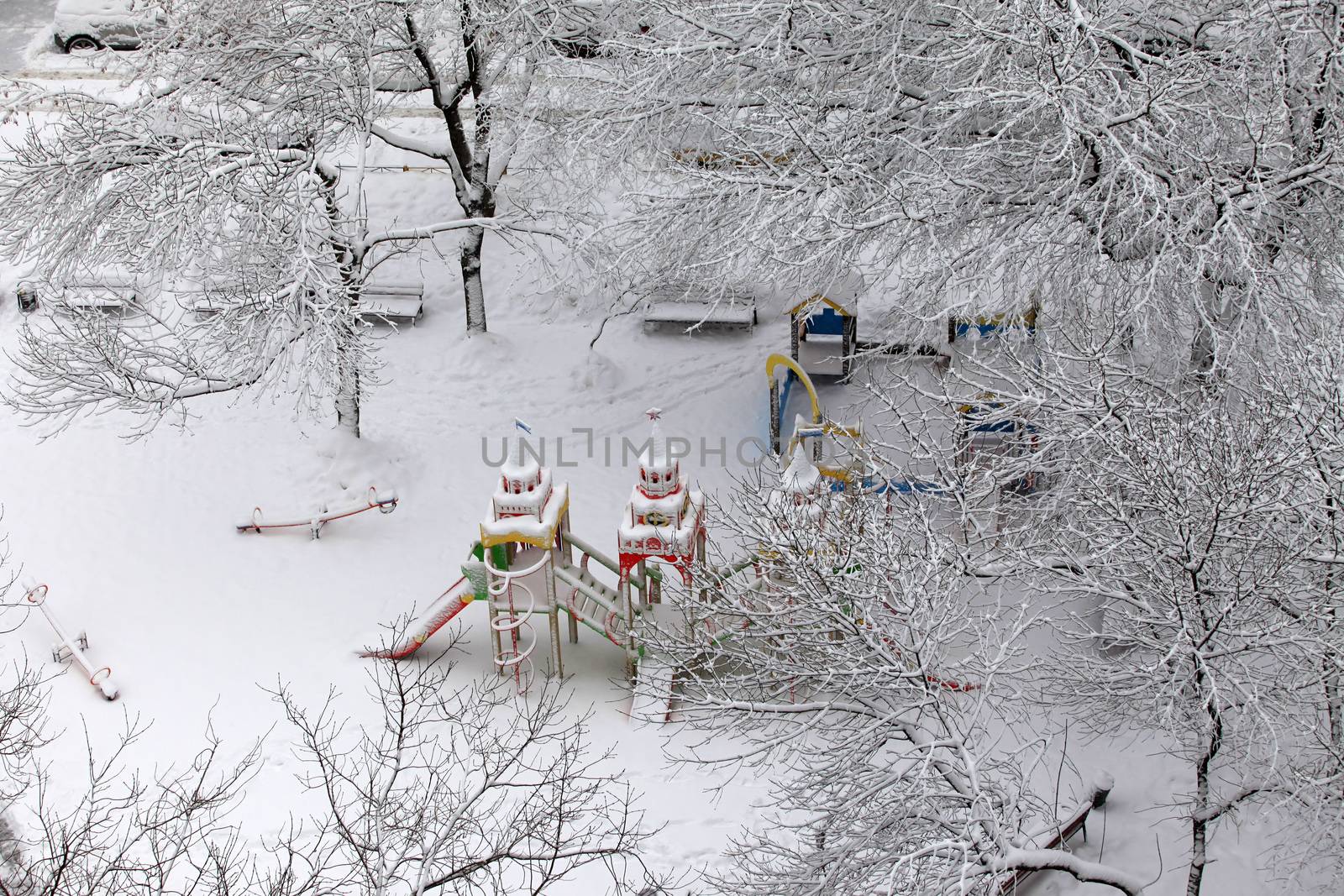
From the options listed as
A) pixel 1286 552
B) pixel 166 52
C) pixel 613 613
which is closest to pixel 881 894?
pixel 1286 552

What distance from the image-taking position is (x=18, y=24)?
80.1ft

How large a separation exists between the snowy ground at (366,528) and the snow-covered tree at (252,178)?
0.90m

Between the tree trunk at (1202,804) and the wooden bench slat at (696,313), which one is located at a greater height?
the wooden bench slat at (696,313)

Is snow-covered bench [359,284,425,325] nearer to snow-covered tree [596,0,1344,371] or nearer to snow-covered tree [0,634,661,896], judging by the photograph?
snow-covered tree [596,0,1344,371]

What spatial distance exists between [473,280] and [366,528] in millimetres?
4147

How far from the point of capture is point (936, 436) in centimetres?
1617

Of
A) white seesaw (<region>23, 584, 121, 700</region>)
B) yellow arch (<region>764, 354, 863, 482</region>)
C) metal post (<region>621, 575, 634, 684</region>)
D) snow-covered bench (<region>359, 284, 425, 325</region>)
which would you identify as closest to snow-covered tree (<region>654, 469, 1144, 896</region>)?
metal post (<region>621, 575, 634, 684</region>)

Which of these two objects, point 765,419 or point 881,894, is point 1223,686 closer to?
point 881,894

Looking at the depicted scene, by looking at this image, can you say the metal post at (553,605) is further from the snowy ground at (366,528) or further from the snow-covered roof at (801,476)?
the snow-covered roof at (801,476)

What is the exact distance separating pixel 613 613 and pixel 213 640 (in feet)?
13.2

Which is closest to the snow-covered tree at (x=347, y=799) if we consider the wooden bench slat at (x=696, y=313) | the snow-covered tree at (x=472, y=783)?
the snow-covered tree at (x=472, y=783)

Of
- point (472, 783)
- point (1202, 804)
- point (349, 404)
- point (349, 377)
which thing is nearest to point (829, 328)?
point (349, 404)

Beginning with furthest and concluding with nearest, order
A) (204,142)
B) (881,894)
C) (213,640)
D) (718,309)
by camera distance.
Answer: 1. (718,309)
2. (204,142)
3. (213,640)
4. (881,894)

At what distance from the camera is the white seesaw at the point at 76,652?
12359 millimetres
